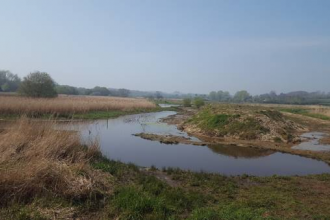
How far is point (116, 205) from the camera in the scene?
5570mm

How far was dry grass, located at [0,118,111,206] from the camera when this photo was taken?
5484 mm

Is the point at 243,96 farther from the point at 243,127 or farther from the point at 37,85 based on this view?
the point at 243,127

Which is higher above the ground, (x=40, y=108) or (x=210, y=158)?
(x=40, y=108)

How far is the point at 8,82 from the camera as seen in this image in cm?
7581

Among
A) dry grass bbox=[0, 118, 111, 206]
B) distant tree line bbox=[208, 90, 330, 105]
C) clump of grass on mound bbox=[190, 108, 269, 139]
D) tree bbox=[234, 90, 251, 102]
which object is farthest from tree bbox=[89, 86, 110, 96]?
dry grass bbox=[0, 118, 111, 206]

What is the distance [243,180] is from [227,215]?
475 cm

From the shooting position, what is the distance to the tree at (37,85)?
40.7m

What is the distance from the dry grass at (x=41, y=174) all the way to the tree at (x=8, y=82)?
6620 centimetres

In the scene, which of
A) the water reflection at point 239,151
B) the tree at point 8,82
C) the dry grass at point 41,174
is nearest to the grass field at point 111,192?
the dry grass at point 41,174

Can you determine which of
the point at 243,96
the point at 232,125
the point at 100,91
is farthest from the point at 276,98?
the point at 232,125

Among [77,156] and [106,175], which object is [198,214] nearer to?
[106,175]

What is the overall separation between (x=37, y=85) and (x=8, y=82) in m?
44.0

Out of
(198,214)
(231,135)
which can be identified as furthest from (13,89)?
(198,214)

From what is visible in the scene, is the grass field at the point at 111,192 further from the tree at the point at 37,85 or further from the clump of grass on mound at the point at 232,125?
the tree at the point at 37,85
